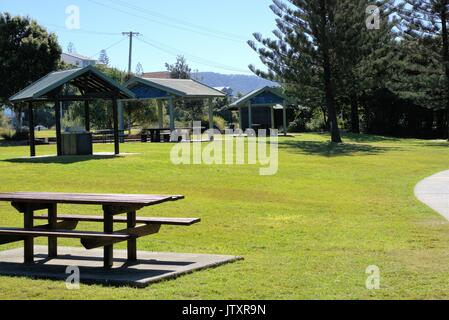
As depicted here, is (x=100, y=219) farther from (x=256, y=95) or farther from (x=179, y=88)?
(x=256, y=95)

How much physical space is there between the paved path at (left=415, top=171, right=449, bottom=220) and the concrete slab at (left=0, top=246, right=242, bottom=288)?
5215 millimetres

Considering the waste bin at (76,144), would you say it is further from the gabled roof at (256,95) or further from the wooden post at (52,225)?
the gabled roof at (256,95)

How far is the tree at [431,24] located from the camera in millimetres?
40688

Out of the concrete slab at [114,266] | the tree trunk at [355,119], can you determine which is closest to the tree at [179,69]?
the tree trunk at [355,119]

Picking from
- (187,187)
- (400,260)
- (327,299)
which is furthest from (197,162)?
(327,299)

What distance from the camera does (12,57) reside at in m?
43.3

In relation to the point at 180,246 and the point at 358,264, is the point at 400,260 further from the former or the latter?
the point at 180,246

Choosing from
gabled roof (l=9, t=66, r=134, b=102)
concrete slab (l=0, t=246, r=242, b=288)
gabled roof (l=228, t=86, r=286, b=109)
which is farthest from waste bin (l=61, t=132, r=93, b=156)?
gabled roof (l=228, t=86, r=286, b=109)

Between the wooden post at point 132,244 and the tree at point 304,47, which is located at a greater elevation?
the tree at point 304,47

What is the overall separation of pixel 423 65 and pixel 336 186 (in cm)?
2916

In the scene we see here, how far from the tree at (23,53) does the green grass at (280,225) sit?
76.8 ft

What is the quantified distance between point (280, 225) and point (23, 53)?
3710 centimetres

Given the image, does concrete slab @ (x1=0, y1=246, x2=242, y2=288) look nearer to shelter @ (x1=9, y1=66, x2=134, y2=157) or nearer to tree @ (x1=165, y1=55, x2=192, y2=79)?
shelter @ (x1=9, y1=66, x2=134, y2=157)

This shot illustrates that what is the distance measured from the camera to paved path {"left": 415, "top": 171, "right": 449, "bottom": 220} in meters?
12.2
